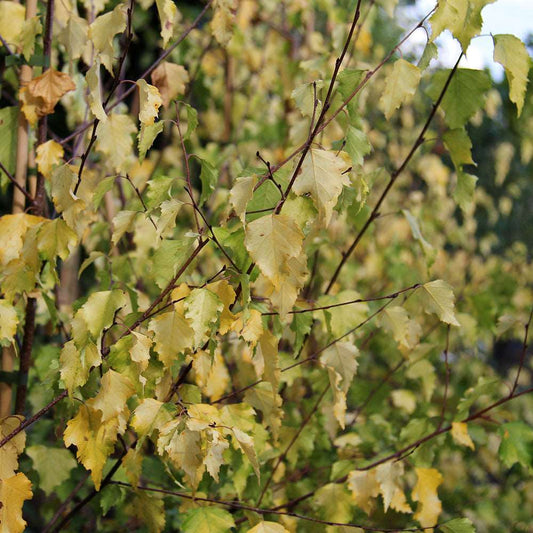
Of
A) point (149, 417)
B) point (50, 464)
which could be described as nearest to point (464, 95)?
point (149, 417)

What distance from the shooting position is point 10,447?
91cm

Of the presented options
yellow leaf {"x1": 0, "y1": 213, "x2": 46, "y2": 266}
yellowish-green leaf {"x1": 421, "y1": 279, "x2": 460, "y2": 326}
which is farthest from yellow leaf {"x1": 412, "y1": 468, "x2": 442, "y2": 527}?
yellow leaf {"x1": 0, "y1": 213, "x2": 46, "y2": 266}

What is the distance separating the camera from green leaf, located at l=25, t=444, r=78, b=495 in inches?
50.6

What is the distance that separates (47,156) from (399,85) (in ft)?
1.93

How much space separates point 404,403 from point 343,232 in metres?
1.03

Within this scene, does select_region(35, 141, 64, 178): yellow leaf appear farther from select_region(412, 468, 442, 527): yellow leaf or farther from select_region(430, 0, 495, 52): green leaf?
select_region(412, 468, 442, 527): yellow leaf

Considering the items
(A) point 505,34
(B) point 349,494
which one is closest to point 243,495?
(B) point 349,494

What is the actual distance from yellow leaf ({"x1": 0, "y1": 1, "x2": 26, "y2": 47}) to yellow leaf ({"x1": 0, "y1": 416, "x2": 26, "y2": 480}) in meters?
0.76

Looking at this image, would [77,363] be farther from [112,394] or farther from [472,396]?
[472,396]

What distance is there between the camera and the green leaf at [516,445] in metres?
1.28

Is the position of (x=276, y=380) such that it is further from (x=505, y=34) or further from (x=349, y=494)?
(x=505, y=34)

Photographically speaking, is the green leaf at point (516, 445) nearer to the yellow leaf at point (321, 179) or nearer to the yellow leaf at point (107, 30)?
the yellow leaf at point (321, 179)

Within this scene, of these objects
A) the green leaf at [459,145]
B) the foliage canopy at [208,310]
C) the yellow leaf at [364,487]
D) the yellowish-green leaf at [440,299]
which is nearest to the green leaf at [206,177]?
the foliage canopy at [208,310]

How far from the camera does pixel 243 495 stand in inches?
50.9
